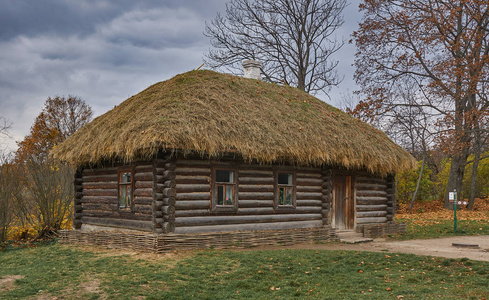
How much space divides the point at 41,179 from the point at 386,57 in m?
20.1

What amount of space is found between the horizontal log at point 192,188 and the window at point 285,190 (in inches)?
111

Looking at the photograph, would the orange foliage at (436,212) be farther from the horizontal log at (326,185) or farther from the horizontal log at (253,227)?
the horizontal log at (253,227)

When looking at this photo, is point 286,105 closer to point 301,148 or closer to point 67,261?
point 301,148

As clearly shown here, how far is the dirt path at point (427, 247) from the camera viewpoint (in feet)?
43.6

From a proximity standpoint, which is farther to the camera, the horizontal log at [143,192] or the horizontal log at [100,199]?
the horizontal log at [100,199]

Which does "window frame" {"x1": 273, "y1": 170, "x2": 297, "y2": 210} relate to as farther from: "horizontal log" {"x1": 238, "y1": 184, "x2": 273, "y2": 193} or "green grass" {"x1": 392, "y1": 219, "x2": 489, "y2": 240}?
"green grass" {"x1": 392, "y1": 219, "x2": 489, "y2": 240}

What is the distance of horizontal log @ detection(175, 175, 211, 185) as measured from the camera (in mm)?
13666

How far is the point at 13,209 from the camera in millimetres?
16812

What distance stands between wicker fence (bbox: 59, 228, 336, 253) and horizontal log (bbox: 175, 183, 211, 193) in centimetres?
130

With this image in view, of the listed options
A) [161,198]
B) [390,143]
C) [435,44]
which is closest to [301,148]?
[161,198]

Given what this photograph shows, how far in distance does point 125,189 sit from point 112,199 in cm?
82

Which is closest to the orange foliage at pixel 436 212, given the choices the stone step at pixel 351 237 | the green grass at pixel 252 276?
Answer: the stone step at pixel 351 237

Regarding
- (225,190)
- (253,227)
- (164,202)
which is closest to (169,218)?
(164,202)

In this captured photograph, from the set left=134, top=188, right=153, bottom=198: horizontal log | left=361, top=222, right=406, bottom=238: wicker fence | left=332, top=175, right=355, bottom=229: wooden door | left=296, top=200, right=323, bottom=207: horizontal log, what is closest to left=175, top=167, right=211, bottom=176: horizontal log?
left=134, top=188, right=153, bottom=198: horizontal log
